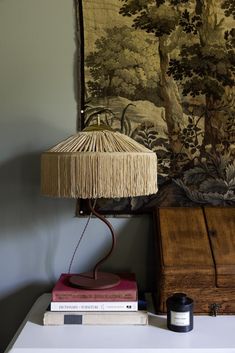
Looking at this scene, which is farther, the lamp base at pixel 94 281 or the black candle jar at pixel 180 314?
the lamp base at pixel 94 281

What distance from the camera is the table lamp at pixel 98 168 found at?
112 cm

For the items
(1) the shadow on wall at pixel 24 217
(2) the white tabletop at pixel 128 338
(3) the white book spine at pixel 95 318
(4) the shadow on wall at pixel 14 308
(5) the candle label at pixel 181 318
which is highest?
(1) the shadow on wall at pixel 24 217

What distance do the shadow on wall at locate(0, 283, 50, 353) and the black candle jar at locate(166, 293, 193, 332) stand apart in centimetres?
56

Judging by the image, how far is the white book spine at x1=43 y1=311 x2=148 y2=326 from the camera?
1198 mm

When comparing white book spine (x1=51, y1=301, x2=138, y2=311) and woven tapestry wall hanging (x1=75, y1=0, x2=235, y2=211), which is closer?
white book spine (x1=51, y1=301, x2=138, y2=311)

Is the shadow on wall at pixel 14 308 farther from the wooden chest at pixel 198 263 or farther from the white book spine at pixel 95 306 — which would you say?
the wooden chest at pixel 198 263

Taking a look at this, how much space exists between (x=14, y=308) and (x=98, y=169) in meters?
0.72

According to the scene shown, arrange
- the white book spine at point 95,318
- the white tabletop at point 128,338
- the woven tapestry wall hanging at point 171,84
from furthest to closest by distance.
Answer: the woven tapestry wall hanging at point 171,84 → the white book spine at point 95,318 → the white tabletop at point 128,338

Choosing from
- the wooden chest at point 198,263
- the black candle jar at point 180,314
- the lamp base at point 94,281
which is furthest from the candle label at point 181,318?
the lamp base at point 94,281

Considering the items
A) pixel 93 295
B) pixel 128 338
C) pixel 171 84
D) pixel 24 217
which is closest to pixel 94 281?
pixel 93 295

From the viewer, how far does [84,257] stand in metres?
1.49

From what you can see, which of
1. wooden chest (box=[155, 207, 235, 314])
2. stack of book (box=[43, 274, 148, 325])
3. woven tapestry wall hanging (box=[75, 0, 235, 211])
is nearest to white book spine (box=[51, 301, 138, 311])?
stack of book (box=[43, 274, 148, 325])

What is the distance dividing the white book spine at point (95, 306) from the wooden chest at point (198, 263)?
0.34 feet

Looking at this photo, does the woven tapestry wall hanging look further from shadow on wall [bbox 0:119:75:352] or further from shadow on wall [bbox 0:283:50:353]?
shadow on wall [bbox 0:283:50:353]
